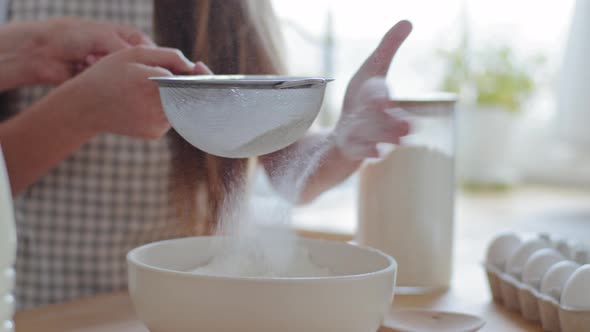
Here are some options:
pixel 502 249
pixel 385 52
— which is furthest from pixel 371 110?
pixel 502 249

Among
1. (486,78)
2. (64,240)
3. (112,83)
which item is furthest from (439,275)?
(486,78)

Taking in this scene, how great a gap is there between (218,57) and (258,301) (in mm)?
281

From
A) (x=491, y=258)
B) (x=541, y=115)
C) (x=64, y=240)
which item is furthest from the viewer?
(x=541, y=115)

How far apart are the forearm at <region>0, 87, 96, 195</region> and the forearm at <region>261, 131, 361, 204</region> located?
26cm

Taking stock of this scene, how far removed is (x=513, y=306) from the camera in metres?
0.80

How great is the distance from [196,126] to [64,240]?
0.69 meters

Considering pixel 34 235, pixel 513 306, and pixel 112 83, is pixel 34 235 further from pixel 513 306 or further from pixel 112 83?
pixel 513 306

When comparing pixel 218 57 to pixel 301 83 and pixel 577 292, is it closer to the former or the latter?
pixel 301 83

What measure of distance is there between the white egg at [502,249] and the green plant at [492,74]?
193cm

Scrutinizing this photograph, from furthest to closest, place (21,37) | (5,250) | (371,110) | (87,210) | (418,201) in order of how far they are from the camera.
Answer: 1. (87,210)
2. (21,37)
3. (418,201)
4. (371,110)
5. (5,250)

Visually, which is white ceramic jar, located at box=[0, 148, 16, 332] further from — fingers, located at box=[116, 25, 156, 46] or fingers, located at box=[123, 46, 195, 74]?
fingers, located at box=[116, 25, 156, 46]

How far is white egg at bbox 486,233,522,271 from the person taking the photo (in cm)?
84

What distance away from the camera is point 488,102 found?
2.80 meters

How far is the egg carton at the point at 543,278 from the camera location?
2.23ft
